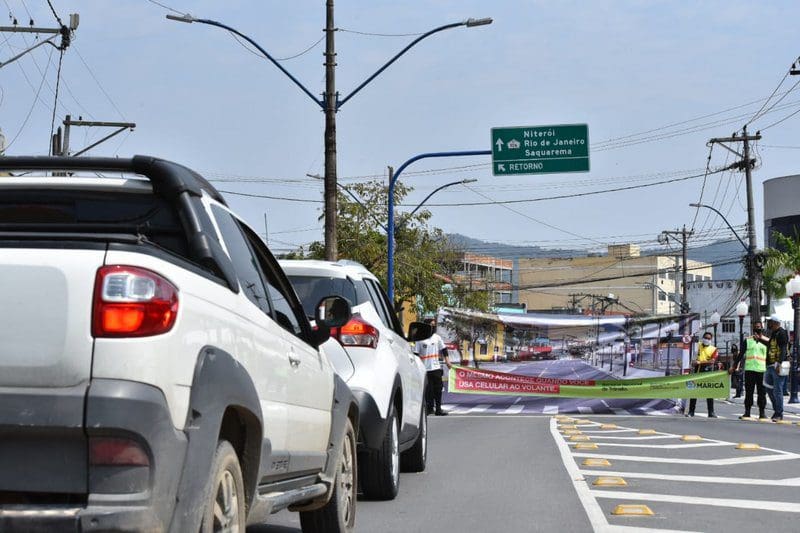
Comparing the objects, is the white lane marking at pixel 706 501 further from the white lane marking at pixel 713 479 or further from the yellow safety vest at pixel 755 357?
the yellow safety vest at pixel 755 357

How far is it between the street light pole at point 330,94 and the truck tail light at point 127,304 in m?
17.8

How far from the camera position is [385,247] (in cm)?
4781

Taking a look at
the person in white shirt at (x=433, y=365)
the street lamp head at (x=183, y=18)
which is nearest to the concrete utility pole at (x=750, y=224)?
the person in white shirt at (x=433, y=365)

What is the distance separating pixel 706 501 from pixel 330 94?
1466 centimetres

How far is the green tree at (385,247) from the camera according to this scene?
154 ft

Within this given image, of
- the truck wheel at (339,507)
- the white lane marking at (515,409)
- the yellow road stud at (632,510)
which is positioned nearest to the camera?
the truck wheel at (339,507)

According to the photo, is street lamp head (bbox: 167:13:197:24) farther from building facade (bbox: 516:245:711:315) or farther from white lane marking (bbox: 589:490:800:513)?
building facade (bbox: 516:245:711:315)

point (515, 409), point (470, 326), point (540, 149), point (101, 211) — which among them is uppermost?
point (540, 149)

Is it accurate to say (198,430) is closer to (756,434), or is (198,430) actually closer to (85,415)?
(85,415)

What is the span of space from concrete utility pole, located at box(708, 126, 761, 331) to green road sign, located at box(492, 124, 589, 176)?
1489 centimetres

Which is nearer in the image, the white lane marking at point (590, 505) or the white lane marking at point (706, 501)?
the white lane marking at point (590, 505)

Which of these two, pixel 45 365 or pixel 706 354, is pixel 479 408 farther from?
pixel 45 365

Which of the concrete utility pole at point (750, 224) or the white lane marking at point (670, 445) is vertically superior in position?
the concrete utility pole at point (750, 224)

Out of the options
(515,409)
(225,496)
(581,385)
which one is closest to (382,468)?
(225,496)
